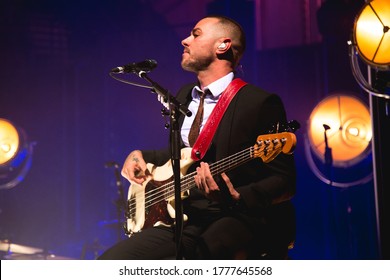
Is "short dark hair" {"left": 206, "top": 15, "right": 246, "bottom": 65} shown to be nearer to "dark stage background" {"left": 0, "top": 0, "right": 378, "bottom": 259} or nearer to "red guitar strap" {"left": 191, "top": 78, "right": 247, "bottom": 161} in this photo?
"red guitar strap" {"left": 191, "top": 78, "right": 247, "bottom": 161}

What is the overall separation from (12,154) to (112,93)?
0.93 m

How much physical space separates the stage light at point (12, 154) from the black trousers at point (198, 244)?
6.15 ft

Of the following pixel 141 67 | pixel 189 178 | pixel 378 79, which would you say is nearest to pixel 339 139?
pixel 378 79

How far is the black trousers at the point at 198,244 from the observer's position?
2.73 m

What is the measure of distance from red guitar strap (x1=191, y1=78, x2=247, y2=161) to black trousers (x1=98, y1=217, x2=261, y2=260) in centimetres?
37

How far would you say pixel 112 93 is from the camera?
15.3 feet

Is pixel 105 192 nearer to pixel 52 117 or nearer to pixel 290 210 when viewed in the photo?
pixel 52 117

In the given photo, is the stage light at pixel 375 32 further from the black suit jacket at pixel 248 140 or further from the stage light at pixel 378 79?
the black suit jacket at pixel 248 140

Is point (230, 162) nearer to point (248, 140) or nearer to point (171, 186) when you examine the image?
point (248, 140)

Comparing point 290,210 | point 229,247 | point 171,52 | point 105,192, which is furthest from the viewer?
point 105,192

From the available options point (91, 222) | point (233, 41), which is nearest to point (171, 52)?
point (233, 41)

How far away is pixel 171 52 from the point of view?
4.48 m

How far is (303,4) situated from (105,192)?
7.33ft
